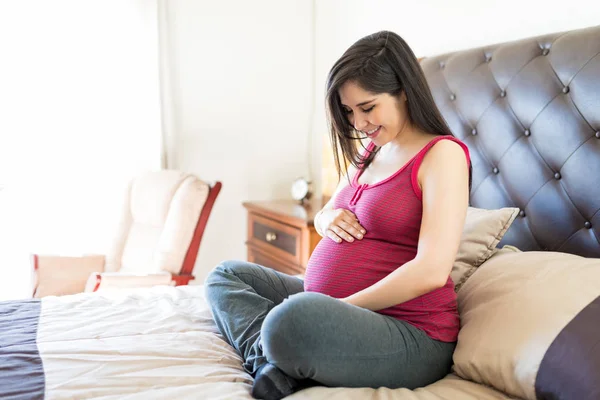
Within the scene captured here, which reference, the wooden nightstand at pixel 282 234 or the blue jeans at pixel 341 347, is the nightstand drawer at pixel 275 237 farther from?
the blue jeans at pixel 341 347

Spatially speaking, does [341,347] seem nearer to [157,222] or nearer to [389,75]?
[389,75]

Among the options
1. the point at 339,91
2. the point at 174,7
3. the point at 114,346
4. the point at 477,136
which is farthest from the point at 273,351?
the point at 174,7

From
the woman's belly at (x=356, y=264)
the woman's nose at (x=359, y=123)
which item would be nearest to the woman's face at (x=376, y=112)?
the woman's nose at (x=359, y=123)

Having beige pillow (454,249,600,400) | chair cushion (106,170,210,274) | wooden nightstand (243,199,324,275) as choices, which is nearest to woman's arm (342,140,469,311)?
beige pillow (454,249,600,400)

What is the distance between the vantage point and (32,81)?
2471 millimetres

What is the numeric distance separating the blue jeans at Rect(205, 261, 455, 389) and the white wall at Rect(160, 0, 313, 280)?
1761 millimetres

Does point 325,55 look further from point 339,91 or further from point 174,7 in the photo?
point 339,91

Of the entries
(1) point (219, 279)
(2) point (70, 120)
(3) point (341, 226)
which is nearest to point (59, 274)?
(2) point (70, 120)

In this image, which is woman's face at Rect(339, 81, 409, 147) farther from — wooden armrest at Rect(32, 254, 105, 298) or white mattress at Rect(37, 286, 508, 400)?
wooden armrest at Rect(32, 254, 105, 298)

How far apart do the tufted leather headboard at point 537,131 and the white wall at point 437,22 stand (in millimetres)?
109

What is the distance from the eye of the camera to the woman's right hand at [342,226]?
4.29 ft

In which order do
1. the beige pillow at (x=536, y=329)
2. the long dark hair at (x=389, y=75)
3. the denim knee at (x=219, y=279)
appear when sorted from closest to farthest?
the beige pillow at (x=536, y=329), the long dark hair at (x=389, y=75), the denim knee at (x=219, y=279)

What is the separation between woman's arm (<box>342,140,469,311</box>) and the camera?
114cm

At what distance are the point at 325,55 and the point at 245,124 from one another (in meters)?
0.54
